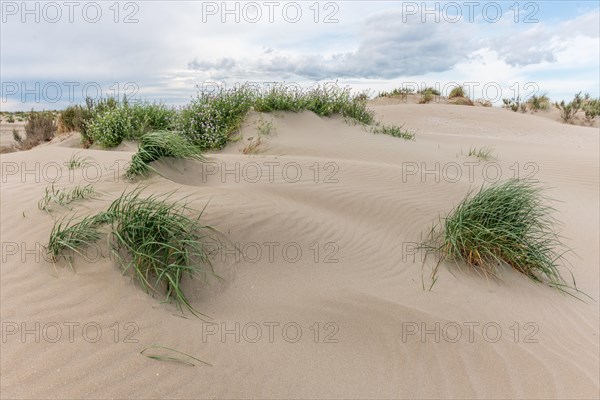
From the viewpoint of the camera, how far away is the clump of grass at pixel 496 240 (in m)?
4.28

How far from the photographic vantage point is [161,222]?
3.10m

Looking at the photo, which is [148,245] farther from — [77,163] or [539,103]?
[539,103]

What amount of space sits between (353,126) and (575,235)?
6775mm

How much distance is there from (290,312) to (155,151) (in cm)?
333

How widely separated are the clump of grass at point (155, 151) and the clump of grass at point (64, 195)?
0.85m

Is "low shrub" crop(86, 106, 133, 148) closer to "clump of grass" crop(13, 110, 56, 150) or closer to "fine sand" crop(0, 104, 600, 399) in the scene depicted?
"fine sand" crop(0, 104, 600, 399)

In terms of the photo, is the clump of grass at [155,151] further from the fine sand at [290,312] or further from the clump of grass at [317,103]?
the clump of grass at [317,103]

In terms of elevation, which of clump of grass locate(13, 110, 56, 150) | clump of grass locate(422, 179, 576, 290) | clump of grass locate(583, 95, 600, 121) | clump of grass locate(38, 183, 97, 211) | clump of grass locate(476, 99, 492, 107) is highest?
clump of grass locate(476, 99, 492, 107)

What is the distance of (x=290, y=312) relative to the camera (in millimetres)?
3129

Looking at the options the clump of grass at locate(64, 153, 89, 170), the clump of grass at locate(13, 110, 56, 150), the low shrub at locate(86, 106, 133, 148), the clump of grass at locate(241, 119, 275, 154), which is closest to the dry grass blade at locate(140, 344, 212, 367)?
the clump of grass at locate(64, 153, 89, 170)

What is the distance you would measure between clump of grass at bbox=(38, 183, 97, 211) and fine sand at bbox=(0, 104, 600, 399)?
103 millimetres

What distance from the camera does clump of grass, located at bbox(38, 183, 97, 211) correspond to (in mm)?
3738

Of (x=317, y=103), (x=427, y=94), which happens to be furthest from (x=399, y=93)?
(x=317, y=103)

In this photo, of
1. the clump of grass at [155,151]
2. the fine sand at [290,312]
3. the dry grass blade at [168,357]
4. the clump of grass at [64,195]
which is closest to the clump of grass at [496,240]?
the fine sand at [290,312]
